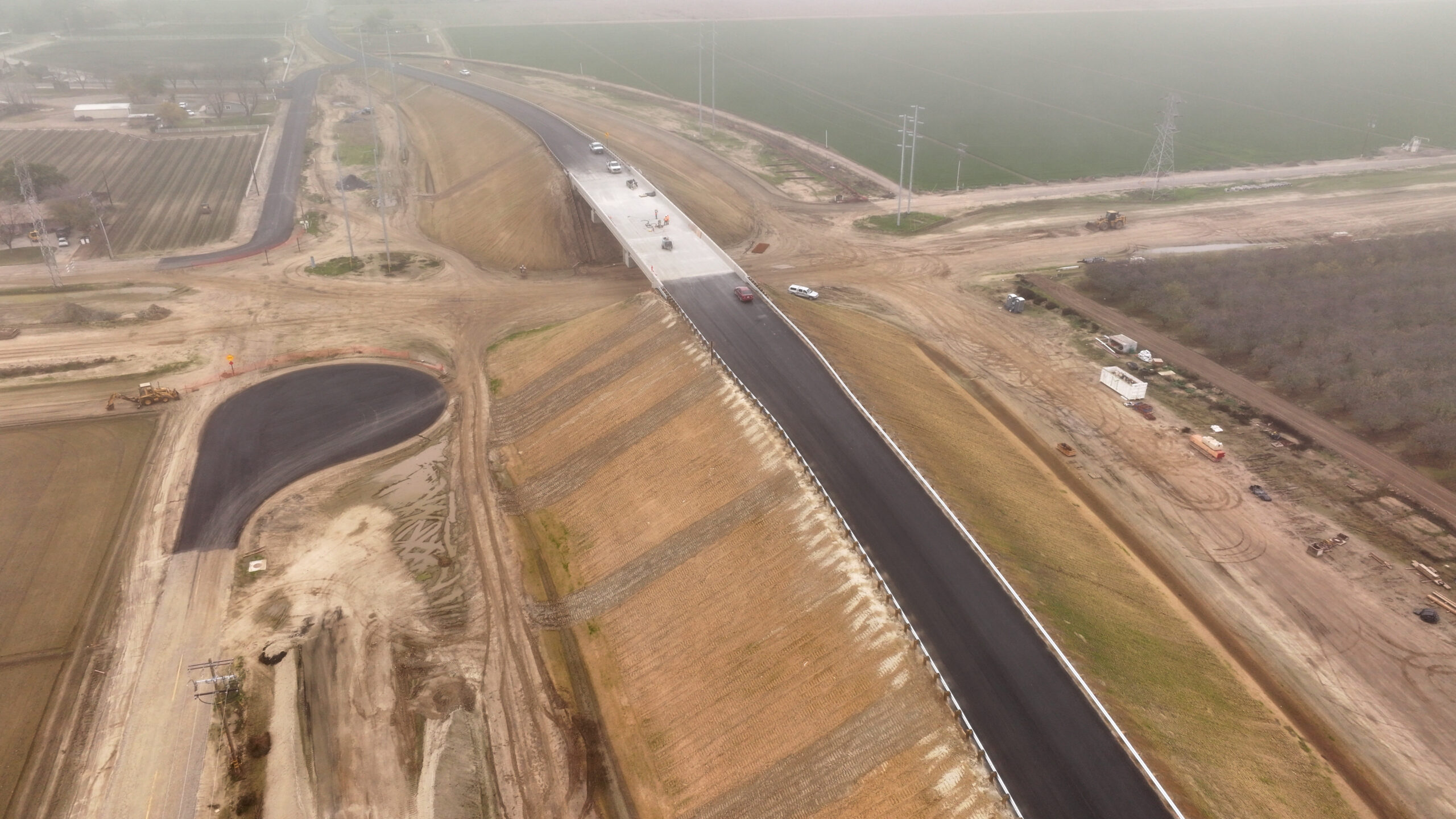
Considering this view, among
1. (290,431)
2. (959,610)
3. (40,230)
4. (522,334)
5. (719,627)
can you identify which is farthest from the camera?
(40,230)

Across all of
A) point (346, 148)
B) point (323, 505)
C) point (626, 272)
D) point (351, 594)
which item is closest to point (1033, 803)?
point (351, 594)

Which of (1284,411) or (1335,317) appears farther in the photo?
(1335,317)

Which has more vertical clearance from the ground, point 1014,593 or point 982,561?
point 982,561

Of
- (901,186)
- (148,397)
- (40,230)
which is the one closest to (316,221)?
(40,230)

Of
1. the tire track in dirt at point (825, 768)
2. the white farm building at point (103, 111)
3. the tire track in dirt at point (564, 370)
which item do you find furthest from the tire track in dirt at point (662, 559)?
the white farm building at point (103, 111)

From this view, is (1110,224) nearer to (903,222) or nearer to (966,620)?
(903,222)

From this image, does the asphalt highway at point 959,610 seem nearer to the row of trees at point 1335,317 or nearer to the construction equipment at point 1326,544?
the construction equipment at point 1326,544

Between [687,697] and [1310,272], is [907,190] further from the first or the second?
[687,697]
